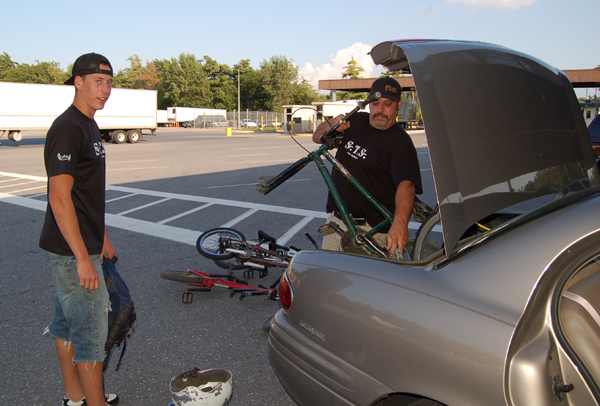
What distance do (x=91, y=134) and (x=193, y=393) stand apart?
1.44 meters

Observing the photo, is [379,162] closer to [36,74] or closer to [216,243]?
[216,243]

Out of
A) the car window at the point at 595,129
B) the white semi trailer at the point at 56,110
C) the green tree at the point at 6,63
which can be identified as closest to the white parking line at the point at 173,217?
the car window at the point at 595,129

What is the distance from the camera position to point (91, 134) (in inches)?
92.6

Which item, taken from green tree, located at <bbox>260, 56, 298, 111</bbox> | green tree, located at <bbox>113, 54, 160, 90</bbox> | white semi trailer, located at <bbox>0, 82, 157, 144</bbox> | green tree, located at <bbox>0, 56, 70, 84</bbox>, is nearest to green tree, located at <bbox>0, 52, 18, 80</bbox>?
green tree, located at <bbox>0, 56, 70, 84</bbox>

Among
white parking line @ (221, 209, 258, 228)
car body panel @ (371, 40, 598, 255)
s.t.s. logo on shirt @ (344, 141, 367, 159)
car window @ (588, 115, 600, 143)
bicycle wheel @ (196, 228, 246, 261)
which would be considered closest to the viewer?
car body panel @ (371, 40, 598, 255)

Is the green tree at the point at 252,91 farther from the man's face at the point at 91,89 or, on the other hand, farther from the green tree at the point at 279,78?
the man's face at the point at 91,89

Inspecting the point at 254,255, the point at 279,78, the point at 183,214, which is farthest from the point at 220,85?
the point at 254,255

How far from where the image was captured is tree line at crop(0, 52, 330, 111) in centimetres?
8119

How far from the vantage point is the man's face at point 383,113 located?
3199mm

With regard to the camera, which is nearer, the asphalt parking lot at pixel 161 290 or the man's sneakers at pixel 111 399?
the man's sneakers at pixel 111 399

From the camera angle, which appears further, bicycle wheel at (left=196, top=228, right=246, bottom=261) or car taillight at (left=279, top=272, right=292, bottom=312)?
bicycle wheel at (left=196, top=228, right=246, bottom=261)

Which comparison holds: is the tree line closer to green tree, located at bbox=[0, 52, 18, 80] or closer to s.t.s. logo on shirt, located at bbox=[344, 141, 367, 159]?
green tree, located at bbox=[0, 52, 18, 80]

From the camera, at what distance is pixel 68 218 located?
87.0 inches

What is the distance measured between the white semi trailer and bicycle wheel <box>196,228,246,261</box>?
22.4 meters
